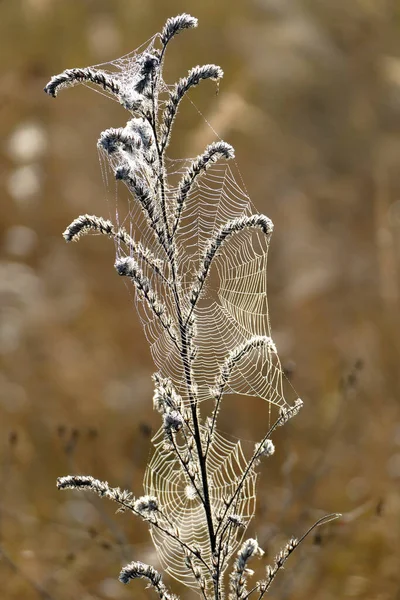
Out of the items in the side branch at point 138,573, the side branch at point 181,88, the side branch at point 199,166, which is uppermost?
the side branch at point 181,88

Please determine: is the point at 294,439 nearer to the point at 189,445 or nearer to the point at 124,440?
the point at 124,440

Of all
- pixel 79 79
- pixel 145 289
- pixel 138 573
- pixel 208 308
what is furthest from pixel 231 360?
pixel 208 308

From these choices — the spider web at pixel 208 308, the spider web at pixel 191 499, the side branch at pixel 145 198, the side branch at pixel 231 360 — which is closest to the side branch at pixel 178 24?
the spider web at pixel 208 308

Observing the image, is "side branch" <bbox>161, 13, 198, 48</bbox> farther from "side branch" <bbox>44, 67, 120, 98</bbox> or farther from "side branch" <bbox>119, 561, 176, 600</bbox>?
"side branch" <bbox>119, 561, 176, 600</bbox>

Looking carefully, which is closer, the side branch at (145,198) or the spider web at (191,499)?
the side branch at (145,198)

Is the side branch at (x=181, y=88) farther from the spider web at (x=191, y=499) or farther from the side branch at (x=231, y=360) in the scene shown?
the spider web at (x=191, y=499)

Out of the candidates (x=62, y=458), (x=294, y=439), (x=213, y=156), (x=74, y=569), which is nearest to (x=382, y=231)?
(x=294, y=439)

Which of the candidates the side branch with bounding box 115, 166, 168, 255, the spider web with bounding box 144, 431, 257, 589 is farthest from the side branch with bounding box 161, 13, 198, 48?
the spider web with bounding box 144, 431, 257, 589

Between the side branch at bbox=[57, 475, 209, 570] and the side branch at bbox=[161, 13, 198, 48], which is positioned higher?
the side branch at bbox=[161, 13, 198, 48]
